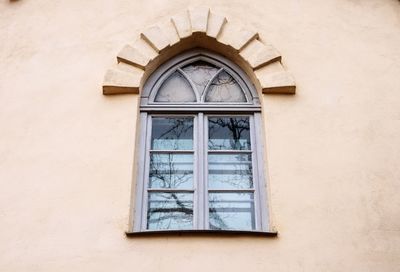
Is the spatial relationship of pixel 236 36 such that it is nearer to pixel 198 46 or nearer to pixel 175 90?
pixel 198 46

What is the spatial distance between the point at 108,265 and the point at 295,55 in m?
2.76

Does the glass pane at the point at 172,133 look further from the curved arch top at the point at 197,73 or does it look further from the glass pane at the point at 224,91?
the glass pane at the point at 224,91

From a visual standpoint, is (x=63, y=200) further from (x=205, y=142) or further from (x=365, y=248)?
(x=365, y=248)

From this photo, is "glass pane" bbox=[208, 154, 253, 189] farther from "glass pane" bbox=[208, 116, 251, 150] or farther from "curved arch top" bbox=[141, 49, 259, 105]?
"curved arch top" bbox=[141, 49, 259, 105]

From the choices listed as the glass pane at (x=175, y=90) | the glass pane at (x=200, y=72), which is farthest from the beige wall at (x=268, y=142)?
the glass pane at (x=200, y=72)

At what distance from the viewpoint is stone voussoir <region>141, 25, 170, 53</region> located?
228 inches

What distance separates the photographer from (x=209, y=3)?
6223 millimetres

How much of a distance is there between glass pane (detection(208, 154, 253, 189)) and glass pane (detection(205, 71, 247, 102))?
0.67 metres

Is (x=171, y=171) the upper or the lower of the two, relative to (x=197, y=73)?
lower

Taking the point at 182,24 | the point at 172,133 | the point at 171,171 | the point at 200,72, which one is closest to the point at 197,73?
the point at 200,72

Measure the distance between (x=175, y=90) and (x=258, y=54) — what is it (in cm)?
89

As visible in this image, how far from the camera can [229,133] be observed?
5574mm

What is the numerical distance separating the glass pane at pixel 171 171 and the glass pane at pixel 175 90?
0.66m

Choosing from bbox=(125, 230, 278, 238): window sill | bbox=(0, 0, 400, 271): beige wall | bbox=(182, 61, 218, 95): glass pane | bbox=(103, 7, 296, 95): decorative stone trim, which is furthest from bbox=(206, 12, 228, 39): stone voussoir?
bbox=(125, 230, 278, 238): window sill
